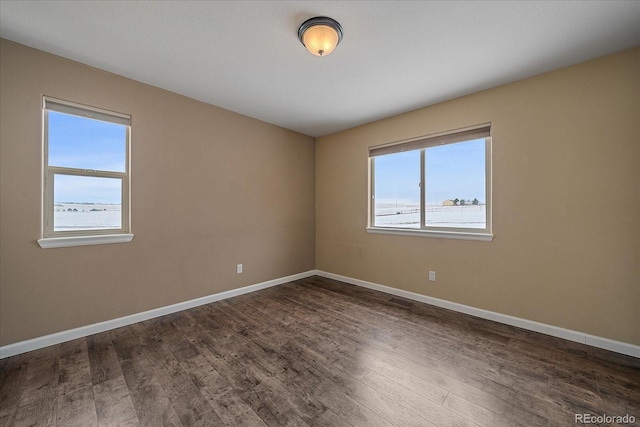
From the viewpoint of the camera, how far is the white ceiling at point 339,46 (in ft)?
5.78

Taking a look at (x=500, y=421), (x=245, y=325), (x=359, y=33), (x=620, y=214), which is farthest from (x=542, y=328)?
(x=359, y=33)

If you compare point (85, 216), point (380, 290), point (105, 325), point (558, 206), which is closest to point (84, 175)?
point (85, 216)

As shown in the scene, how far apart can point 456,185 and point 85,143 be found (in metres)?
4.15

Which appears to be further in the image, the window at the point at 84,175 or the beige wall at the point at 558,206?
the window at the point at 84,175

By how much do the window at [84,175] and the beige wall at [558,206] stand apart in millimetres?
3613

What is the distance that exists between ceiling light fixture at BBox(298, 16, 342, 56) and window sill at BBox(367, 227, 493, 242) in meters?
2.47

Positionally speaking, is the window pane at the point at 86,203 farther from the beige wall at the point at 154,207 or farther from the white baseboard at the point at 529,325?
the white baseboard at the point at 529,325

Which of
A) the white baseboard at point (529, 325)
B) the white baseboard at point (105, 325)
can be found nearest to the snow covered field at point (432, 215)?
the white baseboard at point (529, 325)

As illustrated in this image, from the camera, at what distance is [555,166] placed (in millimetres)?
2467

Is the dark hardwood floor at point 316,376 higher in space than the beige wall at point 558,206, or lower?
lower

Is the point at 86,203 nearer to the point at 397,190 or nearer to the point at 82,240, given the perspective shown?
the point at 82,240

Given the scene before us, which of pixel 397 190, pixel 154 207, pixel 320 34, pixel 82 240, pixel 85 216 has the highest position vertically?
pixel 320 34

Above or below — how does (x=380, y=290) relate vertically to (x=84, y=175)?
below

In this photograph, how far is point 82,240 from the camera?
2412 millimetres
